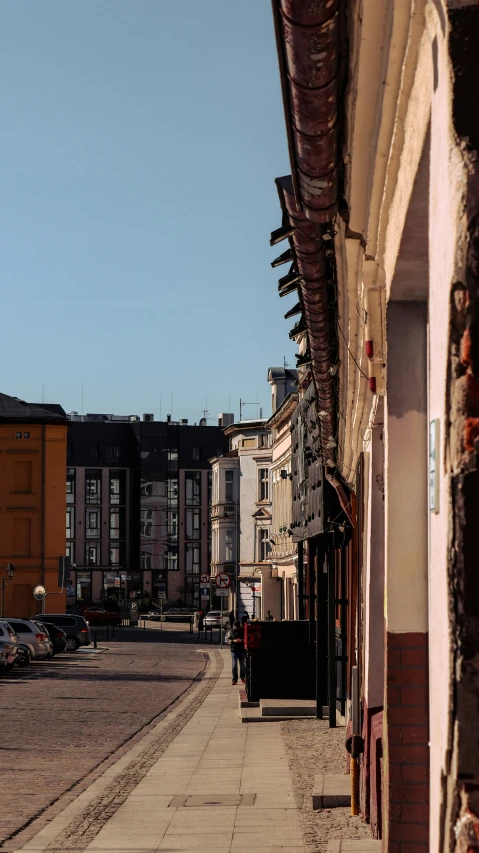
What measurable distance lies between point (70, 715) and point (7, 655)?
13652 millimetres

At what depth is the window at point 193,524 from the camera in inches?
5561

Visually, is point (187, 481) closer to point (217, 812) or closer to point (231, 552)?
point (231, 552)

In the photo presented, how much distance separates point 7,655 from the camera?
1490 inches

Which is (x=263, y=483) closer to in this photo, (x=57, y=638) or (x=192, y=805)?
(x=57, y=638)

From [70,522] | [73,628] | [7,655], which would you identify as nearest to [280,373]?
[73,628]

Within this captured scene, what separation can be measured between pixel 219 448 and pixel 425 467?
134 metres

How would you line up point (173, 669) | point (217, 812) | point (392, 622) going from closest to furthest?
1. point (392, 622)
2. point (217, 812)
3. point (173, 669)

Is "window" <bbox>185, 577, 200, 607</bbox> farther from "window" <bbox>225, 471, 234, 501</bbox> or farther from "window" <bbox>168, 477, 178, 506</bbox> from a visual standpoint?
"window" <bbox>225, 471, 234, 501</bbox>

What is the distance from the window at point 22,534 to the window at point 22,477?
1585mm

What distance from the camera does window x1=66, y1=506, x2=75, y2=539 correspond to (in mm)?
137250

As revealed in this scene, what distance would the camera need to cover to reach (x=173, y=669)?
1670 inches

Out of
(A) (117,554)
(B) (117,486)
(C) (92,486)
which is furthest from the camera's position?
(B) (117,486)

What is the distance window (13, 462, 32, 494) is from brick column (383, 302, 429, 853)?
65.3m

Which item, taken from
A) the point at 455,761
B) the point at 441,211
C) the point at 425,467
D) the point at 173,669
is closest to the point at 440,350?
the point at 441,211
